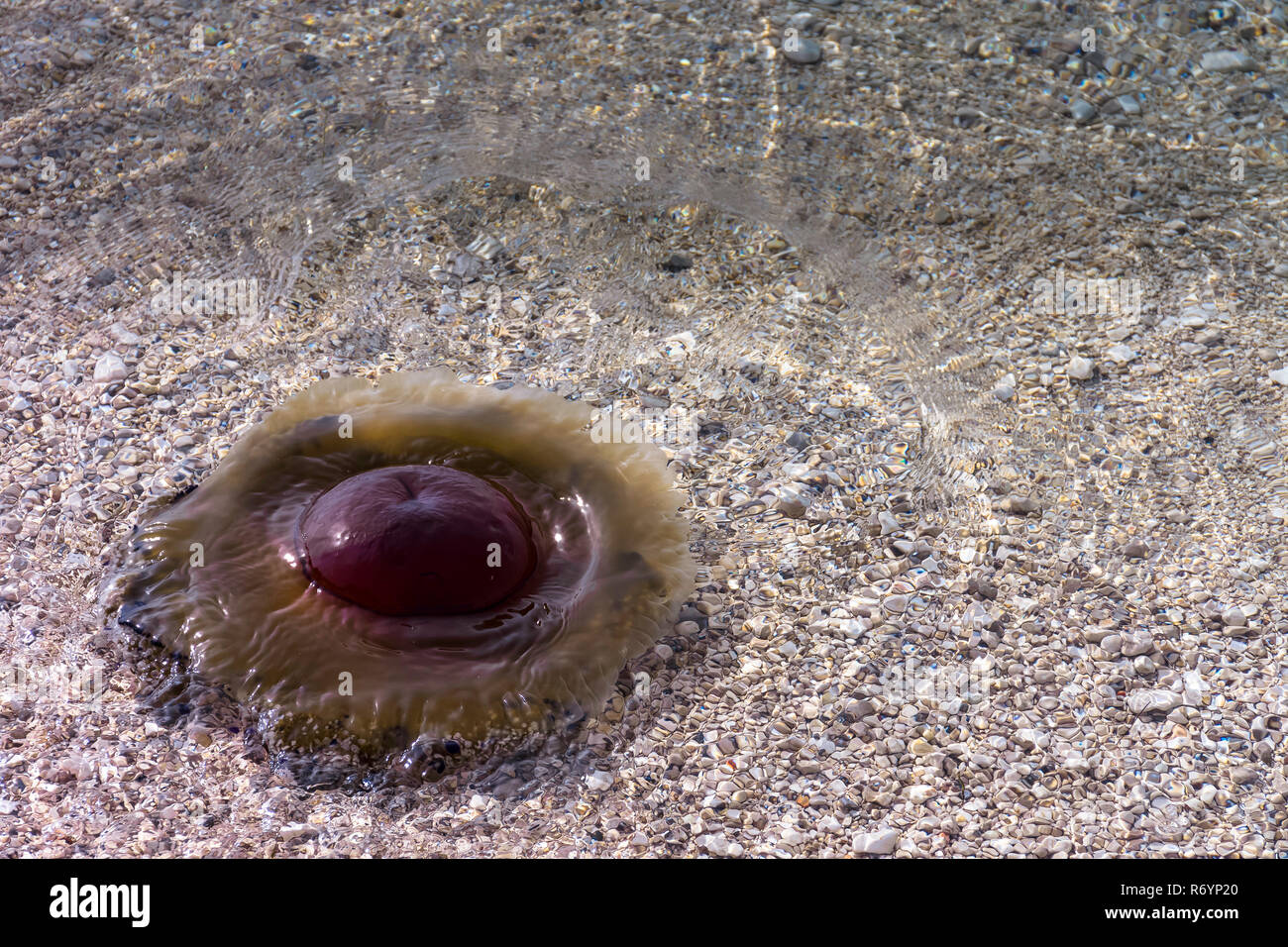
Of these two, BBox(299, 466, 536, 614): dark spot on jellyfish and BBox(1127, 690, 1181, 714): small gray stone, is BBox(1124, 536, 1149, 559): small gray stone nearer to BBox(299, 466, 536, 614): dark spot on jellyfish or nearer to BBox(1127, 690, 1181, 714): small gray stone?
BBox(1127, 690, 1181, 714): small gray stone

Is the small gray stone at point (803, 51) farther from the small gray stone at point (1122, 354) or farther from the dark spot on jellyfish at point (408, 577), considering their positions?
the dark spot on jellyfish at point (408, 577)

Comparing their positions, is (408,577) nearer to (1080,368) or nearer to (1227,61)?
(1080,368)

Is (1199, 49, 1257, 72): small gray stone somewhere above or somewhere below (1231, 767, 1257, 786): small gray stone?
above

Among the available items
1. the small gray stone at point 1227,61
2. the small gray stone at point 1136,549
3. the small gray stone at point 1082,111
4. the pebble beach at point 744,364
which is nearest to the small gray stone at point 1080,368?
the pebble beach at point 744,364

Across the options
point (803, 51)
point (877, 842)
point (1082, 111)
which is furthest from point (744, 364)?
point (1082, 111)

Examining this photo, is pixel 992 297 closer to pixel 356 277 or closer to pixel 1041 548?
pixel 1041 548

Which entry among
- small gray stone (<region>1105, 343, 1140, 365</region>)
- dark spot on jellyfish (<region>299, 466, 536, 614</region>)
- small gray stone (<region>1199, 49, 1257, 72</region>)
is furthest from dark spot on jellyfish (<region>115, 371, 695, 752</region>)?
small gray stone (<region>1199, 49, 1257, 72</region>)

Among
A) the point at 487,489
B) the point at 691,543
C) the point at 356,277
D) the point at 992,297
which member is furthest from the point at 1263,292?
the point at 356,277
